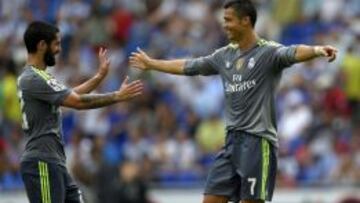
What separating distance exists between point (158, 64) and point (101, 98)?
46.1 inches

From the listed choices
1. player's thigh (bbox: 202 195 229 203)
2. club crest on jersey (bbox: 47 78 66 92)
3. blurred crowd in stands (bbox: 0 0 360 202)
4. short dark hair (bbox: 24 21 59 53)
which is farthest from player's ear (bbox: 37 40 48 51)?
blurred crowd in stands (bbox: 0 0 360 202)

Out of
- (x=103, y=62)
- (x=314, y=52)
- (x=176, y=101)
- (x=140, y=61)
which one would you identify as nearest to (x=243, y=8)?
(x=314, y=52)

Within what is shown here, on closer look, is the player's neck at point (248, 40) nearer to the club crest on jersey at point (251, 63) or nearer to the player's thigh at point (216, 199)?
the club crest on jersey at point (251, 63)

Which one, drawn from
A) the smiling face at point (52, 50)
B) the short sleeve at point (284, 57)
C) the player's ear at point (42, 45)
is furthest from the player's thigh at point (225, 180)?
the player's ear at point (42, 45)

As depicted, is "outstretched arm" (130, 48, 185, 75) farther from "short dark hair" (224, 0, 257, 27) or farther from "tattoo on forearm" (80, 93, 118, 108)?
"tattoo on forearm" (80, 93, 118, 108)

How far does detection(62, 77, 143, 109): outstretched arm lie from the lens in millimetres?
13281

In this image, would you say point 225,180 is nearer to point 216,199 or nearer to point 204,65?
point 216,199

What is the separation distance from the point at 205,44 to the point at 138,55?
10.3 meters

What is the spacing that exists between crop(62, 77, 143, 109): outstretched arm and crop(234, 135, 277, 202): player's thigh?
3.86 ft

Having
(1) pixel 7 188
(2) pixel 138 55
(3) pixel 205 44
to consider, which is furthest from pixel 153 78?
(2) pixel 138 55

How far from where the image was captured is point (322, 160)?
70.2 feet

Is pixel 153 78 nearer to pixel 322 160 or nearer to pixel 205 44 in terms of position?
pixel 205 44

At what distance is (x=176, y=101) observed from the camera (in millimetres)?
24016

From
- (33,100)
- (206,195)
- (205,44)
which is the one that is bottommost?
(206,195)
